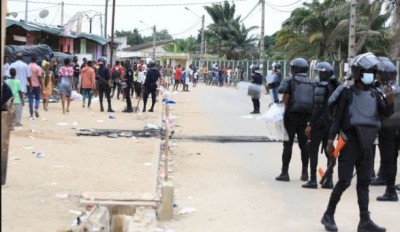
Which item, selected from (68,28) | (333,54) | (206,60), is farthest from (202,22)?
(68,28)

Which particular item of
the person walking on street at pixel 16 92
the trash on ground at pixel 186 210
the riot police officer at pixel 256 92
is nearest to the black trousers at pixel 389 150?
the trash on ground at pixel 186 210

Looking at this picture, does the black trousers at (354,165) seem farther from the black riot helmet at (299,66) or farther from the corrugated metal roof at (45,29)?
the corrugated metal roof at (45,29)

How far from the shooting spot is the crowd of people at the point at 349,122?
624 cm

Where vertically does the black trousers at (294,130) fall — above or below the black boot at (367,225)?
above

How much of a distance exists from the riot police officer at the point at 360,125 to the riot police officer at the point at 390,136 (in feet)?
5.47

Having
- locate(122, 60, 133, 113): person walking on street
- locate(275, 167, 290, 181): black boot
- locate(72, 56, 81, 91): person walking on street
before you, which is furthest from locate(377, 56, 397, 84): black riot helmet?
locate(72, 56, 81, 91): person walking on street

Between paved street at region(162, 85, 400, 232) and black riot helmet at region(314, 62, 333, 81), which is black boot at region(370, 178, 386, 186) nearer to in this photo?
paved street at region(162, 85, 400, 232)

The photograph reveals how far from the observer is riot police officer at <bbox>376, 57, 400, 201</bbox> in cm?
795

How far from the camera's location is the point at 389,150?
26.9ft

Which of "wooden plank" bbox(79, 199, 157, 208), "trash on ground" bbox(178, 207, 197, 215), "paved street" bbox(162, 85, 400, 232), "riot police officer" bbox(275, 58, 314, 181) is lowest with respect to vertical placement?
"trash on ground" bbox(178, 207, 197, 215)

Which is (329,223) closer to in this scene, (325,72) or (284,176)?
(325,72)

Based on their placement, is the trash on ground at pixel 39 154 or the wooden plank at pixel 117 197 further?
the trash on ground at pixel 39 154

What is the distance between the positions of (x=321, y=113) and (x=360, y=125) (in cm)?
256

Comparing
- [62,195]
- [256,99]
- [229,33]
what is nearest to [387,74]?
[62,195]
